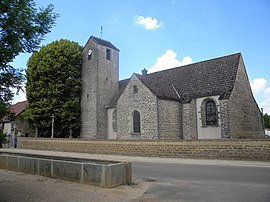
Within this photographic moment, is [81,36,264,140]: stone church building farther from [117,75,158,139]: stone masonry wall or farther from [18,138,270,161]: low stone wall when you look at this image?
[18,138,270,161]: low stone wall

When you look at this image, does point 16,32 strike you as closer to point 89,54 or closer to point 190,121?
point 190,121

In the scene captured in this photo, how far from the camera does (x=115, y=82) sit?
3703 cm

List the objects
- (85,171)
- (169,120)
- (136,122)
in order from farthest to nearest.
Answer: (136,122) < (169,120) < (85,171)

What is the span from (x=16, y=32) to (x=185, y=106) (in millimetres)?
24341

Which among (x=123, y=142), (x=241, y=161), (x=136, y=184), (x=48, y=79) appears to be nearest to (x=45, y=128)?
(x=48, y=79)

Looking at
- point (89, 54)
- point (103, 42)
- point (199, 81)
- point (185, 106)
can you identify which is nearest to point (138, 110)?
point (185, 106)

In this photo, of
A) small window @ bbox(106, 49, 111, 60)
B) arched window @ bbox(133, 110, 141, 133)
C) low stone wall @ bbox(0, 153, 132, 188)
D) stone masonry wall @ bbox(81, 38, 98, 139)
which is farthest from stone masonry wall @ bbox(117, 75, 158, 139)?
low stone wall @ bbox(0, 153, 132, 188)

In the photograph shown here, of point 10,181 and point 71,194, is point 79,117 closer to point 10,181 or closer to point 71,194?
point 10,181

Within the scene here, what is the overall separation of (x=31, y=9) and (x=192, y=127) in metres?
24.0

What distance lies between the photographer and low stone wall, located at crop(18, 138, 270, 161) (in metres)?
16.7

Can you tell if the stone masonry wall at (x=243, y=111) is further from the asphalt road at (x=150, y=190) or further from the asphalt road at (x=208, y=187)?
the asphalt road at (x=150, y=190)

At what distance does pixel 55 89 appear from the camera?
1328 inches

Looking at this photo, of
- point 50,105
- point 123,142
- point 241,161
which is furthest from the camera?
point 50,105

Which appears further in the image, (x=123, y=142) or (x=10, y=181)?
(x=123, y=142)
